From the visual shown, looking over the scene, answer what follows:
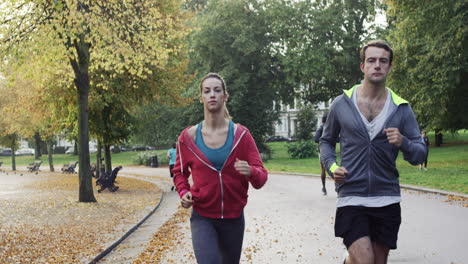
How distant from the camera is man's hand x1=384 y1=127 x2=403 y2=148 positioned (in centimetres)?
369

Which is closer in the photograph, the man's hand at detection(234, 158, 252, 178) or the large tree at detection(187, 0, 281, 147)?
the man's hand at detection(234, 158, 252, 178)

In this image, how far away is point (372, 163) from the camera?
387 cm

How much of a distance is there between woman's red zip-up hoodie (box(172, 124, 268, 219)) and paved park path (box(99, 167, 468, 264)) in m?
3.59

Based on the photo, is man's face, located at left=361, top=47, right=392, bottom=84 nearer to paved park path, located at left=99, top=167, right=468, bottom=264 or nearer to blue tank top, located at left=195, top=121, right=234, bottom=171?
blue tank top, located at left=195, top=121, right=234, bottom=171

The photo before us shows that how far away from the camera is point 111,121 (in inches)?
984

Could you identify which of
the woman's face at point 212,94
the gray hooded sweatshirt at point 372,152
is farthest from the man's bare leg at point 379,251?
the woman's face at point 212,94

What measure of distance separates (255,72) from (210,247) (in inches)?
1748

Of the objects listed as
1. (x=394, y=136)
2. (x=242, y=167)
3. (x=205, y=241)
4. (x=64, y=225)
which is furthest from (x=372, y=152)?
(x=64, y=225)

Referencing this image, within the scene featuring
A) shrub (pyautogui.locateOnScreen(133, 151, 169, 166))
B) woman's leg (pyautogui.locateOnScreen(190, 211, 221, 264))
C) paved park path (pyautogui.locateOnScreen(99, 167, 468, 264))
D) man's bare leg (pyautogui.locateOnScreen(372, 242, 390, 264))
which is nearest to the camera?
man's bare leg (pyautogui.locateOnScreen(372, 242, 390, 264))

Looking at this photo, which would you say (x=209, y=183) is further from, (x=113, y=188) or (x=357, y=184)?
(x=113, y=188)

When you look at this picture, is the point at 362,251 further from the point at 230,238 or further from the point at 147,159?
the point at 147,159

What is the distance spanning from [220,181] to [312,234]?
228 inches

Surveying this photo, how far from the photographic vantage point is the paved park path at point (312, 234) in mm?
7723

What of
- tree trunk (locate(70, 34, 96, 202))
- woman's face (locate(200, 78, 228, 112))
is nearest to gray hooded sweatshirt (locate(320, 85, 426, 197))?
woman's face (locate(200, 78, 228, 112))
